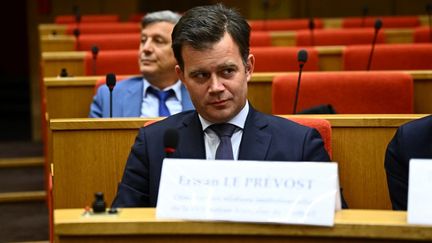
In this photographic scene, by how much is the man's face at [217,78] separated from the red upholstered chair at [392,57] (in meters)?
2.08

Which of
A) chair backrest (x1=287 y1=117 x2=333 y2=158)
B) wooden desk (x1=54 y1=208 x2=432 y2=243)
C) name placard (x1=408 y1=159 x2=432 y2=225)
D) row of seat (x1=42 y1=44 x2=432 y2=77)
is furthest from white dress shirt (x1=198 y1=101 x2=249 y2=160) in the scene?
row of seat (x1=42 y1=44 x2=432 y2=77)

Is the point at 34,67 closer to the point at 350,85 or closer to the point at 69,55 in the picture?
the point at 69,55

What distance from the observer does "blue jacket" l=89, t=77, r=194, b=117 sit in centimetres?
325

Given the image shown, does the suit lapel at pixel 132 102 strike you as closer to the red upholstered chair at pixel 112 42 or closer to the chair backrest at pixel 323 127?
the chair backrest at pixel 323 127

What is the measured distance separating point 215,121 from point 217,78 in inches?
4.1

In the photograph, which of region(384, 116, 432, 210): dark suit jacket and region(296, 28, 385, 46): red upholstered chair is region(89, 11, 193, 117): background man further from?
region(296, 28, 385, 46): red upholstered chair

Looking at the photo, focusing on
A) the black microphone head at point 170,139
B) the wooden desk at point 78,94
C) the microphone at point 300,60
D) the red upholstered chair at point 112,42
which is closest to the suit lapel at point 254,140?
the black microphone head at point 170,139

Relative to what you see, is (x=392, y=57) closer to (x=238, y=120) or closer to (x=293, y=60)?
(x=293, y=60)

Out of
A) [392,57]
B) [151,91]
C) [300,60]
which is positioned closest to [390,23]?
[392,57]

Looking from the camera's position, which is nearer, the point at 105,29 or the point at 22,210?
the point at 22,210

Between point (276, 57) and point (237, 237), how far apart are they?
2.63 metres

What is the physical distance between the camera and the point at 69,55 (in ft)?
13.8

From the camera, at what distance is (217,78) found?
203 centimetres

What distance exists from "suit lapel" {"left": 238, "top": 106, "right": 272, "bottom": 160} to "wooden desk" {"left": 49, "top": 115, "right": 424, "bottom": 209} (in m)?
0.38
